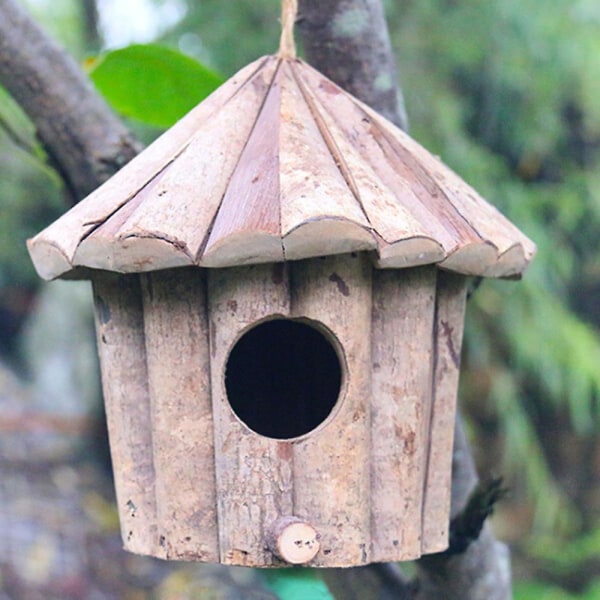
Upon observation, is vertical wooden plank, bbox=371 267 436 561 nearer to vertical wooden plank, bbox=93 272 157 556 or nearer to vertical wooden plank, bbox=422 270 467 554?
vertical wooden plank, bbox=422 270 467 554

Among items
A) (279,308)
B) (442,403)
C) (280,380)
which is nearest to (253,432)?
(279,308)

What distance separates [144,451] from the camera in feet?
3.87

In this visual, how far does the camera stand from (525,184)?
3684mm

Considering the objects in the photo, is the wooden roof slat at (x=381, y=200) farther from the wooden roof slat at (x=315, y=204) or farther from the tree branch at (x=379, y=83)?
the tree branch at (x=379, y=83)

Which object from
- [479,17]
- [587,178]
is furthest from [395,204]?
[587,178]

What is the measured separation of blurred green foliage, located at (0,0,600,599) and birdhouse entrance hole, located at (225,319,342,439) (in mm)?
1911

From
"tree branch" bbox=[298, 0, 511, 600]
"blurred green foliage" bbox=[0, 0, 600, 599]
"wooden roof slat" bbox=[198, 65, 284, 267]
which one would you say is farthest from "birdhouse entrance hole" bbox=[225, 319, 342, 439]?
"blurred green foliage" bbox=[0, 0, 600, 599]

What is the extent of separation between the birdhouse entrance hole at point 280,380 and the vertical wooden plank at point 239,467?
368 millimetres

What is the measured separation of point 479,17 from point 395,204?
251 cm

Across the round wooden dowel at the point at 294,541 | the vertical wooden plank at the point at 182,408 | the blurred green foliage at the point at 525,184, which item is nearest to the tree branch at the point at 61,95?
the vertical wooden plank at the point at 182,408

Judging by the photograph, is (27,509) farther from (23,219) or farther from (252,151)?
(252,151)

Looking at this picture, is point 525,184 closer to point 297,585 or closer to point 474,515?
point 474,515

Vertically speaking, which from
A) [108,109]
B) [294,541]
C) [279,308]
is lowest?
[294,541]

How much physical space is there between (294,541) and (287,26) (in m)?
0.67
